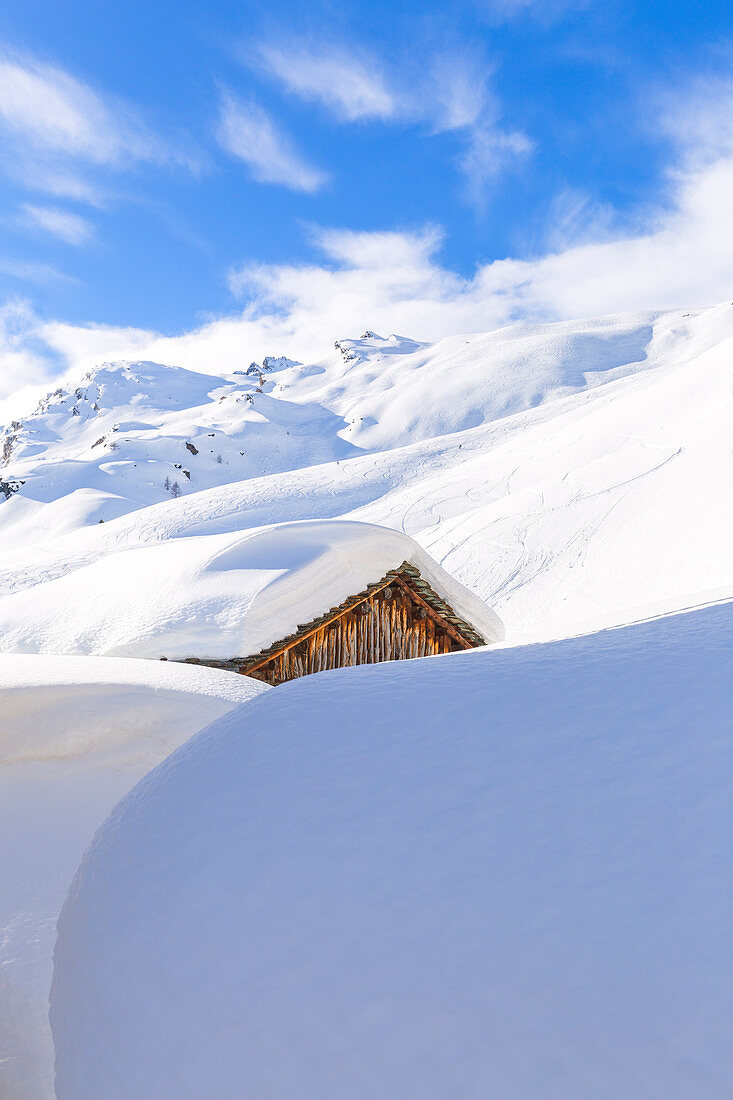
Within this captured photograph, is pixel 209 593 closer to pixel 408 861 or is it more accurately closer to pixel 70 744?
pixel 70 744

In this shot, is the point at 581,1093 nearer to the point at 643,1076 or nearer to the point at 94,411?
A: the point at 643,1076

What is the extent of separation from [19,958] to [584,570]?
7.76m

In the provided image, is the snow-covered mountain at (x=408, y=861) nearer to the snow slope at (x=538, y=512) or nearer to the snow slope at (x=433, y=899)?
the snow slope at (x=433, y=899)

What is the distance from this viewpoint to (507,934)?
689 millimetres

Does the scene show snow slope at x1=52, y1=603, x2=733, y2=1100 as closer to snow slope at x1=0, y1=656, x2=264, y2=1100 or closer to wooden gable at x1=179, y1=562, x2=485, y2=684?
snow slope at x1=0, y1=656, x2=264, y2=1100

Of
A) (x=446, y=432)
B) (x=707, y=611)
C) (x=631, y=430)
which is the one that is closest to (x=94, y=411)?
(x=446, y=432)

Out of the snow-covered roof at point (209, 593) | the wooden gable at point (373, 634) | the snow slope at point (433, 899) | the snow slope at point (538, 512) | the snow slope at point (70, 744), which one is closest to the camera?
the snow slope at point (433, 899)

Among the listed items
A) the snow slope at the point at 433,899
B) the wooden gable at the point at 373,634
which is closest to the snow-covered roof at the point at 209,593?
the wooden gable at the point at 373,634

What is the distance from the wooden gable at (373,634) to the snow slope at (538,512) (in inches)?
17.6

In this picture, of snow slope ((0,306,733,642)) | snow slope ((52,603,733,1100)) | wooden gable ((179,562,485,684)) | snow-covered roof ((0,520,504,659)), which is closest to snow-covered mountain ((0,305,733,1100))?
snow slope ((52,603,733,1100))

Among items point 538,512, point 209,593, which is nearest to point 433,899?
point 209,593

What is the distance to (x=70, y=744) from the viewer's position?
2.09m

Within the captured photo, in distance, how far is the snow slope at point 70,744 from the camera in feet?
5.49

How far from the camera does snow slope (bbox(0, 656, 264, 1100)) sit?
65.9 inches
